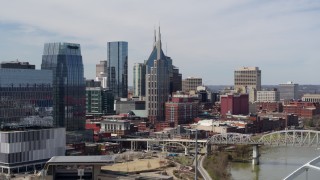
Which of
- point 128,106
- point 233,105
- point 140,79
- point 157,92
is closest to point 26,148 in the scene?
point 157,92

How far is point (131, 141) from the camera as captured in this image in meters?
49.2

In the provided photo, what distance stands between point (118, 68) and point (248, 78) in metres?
27.3

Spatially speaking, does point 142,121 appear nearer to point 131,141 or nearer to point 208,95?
point 131,141

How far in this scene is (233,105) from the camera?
75.1 m

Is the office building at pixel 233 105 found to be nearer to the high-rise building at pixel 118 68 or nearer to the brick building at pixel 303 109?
the brick building at pixel 303 109

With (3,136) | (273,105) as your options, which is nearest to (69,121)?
(3,136)

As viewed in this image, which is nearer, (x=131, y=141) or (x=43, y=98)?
(x=43, y=98)

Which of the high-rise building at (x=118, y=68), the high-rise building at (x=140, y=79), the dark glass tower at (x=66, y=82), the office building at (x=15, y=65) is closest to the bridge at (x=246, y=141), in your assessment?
the dark glass tower at (x=66, y=82)

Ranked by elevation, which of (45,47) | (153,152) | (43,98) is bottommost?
(153,152)

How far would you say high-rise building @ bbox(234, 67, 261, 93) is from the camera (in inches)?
4274

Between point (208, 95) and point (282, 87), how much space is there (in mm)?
50597

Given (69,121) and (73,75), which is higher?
→ (73,75)

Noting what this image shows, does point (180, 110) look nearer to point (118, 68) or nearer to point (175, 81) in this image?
point (175, 81)

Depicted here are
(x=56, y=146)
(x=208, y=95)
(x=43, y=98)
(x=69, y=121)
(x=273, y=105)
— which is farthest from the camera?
(x=208, y=95)
